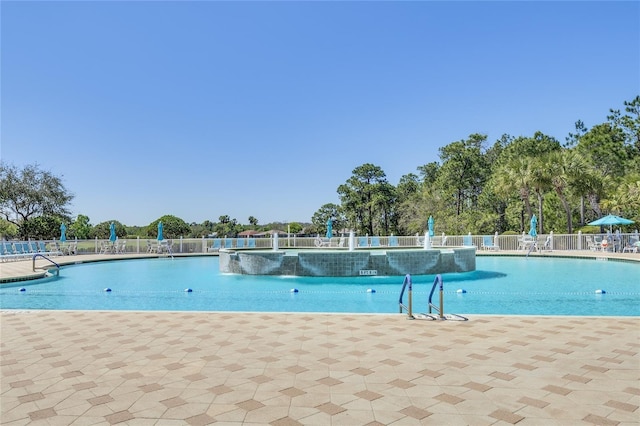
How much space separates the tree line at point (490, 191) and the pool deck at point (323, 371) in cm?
2730

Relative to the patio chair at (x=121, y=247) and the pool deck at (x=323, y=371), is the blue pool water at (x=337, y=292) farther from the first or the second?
the patio chair at (x=121, y=247)

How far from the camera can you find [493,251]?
24500 mm

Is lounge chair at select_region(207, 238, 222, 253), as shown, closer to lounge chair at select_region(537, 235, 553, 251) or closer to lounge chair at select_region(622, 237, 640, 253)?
lounge chair at select_region(537, 235, 553, 251)

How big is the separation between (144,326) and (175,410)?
11.0ft

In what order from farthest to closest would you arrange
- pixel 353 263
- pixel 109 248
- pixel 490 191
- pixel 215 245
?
pixel 490 191 < pixel 215 245 < pixel 109 248 < pixel 353 263

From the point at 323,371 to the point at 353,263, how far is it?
9.76 m

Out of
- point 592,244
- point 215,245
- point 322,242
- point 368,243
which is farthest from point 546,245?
point 215,245

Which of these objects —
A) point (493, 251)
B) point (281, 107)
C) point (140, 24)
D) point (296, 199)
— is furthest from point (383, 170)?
point (140, 24)

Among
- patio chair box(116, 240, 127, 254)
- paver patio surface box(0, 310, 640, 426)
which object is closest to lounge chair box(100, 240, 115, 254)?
patio chair box(116, 240, 127, 254)

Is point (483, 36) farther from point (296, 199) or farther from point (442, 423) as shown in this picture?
point (296, 199)

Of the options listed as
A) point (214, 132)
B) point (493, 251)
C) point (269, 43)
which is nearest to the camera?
point (269, 43)

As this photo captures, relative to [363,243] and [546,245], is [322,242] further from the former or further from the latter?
[546,245]

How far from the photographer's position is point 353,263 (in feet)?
45.7

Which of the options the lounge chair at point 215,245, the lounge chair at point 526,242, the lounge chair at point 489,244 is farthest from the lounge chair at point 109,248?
the lounge chair at point 526,242
